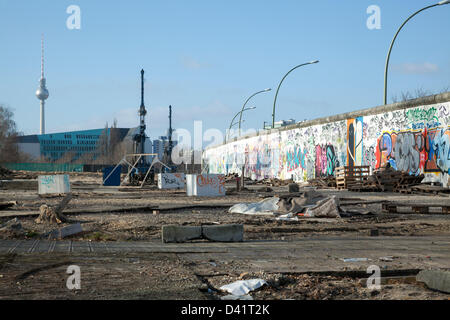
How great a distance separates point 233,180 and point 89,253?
4072cm

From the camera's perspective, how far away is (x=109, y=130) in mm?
131750

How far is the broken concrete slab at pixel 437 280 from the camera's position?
19.7ft

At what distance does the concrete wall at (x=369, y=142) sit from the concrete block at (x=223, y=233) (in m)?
17.3

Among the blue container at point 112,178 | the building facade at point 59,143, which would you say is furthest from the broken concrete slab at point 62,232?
the building facade at point 59,143

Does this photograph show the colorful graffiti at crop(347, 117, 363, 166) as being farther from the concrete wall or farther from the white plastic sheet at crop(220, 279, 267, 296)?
the white plastic sheet at crop(220, 279, 267, 296)

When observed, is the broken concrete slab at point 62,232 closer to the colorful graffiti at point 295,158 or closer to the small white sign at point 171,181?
the small white sign at point 171,181

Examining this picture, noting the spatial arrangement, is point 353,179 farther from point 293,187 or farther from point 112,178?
point 112,178

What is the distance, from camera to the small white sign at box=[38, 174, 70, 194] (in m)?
25.8

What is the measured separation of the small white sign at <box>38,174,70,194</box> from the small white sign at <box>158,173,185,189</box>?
782 centimetres

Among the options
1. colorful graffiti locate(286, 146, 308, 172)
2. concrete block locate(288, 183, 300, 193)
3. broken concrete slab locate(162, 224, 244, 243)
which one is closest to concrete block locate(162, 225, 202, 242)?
broken concrete slab locate(162, 224, 244, 243)

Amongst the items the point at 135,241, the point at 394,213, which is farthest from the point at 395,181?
the point at 135,241
